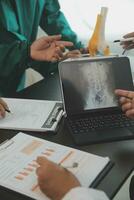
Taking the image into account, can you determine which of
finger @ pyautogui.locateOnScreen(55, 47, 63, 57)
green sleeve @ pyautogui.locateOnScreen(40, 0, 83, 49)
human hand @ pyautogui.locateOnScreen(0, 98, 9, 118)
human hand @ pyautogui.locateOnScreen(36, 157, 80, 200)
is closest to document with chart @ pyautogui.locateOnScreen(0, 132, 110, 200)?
human hand @ pyautogui.locateOnScreen(36, 157, 80, 200)

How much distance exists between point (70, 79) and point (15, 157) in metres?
0.35

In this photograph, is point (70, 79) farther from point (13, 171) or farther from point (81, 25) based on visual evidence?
point (81, 25)

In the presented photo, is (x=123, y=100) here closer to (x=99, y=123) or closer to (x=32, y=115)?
(x=99, y=123)

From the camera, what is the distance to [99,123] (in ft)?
3.29

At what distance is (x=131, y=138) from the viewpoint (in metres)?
0.94

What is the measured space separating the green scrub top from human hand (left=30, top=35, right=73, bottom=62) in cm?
4

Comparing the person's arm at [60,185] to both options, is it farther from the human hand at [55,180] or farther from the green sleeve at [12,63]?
the green sleeve at [12,63]

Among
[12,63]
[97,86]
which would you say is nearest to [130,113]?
[97,86]

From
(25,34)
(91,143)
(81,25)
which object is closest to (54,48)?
(25,34)

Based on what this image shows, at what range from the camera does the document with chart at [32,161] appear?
73 cm

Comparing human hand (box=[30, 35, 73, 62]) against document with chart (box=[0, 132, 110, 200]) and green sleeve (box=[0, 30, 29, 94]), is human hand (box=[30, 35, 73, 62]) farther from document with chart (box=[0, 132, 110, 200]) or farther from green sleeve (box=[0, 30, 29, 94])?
document with chart (box=[0, 132, 110, 200])

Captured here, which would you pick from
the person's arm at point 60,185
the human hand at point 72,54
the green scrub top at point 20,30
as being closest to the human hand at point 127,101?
the person's arm at point 60,185

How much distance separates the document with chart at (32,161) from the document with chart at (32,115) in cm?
8

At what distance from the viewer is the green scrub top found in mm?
1436
